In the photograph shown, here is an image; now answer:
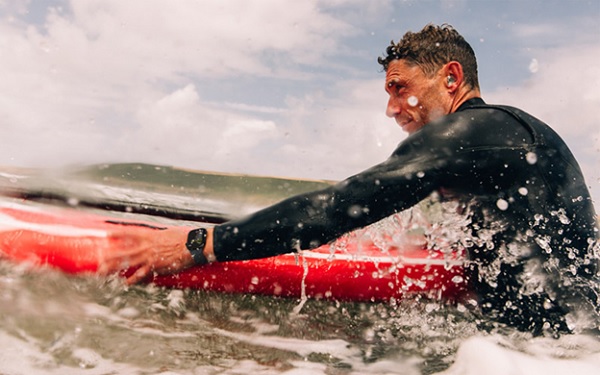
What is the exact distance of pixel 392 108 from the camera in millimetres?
2617

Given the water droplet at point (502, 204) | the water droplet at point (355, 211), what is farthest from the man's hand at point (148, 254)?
the water droplet at point (502, 204)

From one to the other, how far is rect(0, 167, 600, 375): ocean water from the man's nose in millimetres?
971

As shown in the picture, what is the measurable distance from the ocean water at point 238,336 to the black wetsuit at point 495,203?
0.82ft

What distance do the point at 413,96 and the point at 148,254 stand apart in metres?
1.41

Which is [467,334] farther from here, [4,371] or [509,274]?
[4,371]

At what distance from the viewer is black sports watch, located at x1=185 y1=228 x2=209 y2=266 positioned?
7.24 ft

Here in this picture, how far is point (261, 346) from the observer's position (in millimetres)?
1989

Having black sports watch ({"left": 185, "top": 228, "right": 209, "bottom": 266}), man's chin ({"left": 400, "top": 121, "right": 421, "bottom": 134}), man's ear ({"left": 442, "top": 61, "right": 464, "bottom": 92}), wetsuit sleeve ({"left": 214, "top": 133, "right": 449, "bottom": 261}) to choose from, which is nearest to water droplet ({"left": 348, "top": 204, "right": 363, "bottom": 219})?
wetsuit sleeve ({"left": 214, "top": 133, "right": 449, "bottom": 261})

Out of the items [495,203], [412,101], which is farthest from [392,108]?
[495,203]

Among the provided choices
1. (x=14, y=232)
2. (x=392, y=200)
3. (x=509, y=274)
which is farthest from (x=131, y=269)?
(x=509, y=274)

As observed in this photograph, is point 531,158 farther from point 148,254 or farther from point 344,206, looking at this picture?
point 148,254

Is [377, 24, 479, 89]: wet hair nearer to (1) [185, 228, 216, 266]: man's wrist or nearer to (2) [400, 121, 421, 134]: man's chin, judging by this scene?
(2) [400, 121, 421, 134]: man's chin

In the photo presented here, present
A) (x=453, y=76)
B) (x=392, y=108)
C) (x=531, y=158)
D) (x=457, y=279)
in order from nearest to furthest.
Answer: (x=531, y=158)
(x=453, y=76)
(x=392, y=108)
(x=457, y=279)

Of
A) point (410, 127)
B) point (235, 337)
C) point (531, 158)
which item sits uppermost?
point (410, 127)
